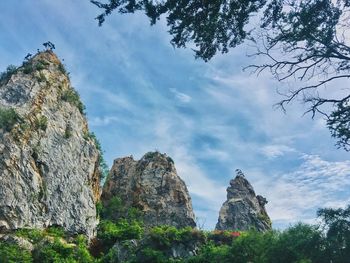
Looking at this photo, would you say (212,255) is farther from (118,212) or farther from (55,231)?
(118,212)

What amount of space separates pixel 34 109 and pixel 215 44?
890 inches

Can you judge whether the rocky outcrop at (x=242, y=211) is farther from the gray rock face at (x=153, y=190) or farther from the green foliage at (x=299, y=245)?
the green foliage at (x=299, y=245)

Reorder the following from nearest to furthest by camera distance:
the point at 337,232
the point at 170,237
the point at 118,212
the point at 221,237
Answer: the point at 337,232 → the point at 170,237 → the point at 221,237 → the point at 118,212

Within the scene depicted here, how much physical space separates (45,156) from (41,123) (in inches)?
112

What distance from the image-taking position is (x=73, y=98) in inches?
Answer: 1538

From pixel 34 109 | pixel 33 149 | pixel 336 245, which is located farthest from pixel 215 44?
pixel 34 109

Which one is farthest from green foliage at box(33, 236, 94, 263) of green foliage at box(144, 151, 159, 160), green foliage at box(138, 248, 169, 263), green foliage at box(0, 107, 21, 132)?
green foliage at box(144, 151, 159, 160)

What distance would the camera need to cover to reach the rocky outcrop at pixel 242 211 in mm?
48156

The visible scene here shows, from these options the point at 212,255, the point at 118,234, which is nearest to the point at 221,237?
the point at 212,255

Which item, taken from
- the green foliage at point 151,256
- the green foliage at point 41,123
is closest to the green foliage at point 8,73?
the green foliage at point 41,123

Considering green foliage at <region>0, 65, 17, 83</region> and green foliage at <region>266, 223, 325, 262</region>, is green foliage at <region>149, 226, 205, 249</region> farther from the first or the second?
green foliage at <region>0, 65, 17, 83</region>

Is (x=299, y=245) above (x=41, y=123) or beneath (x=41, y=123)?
beneath

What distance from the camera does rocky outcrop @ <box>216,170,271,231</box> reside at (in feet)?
158

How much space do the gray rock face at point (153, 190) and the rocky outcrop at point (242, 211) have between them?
635cm
